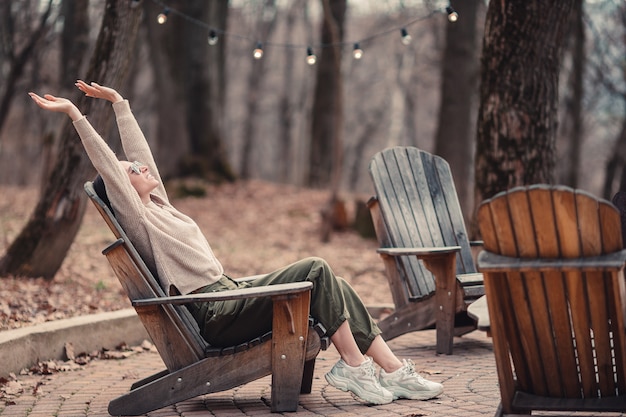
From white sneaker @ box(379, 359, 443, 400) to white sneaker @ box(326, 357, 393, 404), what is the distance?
99 millimetres

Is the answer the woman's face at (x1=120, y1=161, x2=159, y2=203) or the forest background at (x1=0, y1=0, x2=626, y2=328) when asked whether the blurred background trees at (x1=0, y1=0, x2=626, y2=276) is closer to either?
the forest background at (x1=0, y1=0, x2=626, y2=328)

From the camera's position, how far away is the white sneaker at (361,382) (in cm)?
470

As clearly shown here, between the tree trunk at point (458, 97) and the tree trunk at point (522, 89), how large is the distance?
24.9 feet

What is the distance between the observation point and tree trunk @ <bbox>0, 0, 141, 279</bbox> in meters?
8.46

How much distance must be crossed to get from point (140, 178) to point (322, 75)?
16.1m

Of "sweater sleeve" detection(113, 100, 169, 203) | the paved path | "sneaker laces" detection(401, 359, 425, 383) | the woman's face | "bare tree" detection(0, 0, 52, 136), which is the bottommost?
the paved path

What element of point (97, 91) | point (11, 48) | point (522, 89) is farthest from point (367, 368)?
point (11, 48)

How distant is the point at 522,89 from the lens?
8.41 meters

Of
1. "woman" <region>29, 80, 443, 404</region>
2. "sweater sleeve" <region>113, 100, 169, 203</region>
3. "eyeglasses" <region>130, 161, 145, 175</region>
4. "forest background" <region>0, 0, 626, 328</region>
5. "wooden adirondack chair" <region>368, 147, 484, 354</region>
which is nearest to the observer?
"woman" <region>29, 80, 443, 404</region>

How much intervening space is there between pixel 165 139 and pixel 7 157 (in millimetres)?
27220

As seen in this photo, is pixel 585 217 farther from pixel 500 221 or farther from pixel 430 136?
pixel 430 136

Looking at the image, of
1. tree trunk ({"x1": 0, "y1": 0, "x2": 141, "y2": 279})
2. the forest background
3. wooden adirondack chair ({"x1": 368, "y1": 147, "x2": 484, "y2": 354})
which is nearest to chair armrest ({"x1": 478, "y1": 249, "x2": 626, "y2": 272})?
wooden adirondack chair ({"x1": 368, "y1": 147, "x2": 484, "y2": 354})

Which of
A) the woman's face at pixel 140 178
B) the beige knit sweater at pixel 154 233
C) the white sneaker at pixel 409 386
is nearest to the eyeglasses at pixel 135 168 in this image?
the woman's face at pixel 140 178

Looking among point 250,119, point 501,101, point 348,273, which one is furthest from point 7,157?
point 501,101
